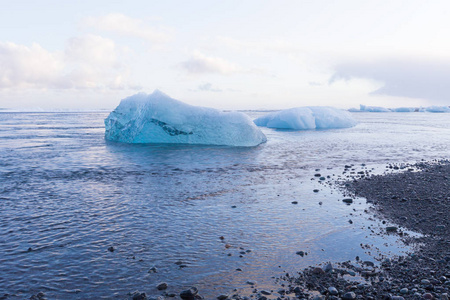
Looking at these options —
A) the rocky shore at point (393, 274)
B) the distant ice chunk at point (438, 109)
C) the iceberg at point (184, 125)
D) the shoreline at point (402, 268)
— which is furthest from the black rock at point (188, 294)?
the distant ice chunk at point (438, 109)

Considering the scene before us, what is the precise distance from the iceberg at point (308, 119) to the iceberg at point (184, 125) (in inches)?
744

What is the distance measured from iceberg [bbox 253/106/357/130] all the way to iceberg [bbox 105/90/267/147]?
18886 mm

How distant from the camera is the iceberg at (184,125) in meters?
23.0

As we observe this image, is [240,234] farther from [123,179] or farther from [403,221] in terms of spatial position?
[123,179]

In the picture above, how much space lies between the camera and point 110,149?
21641 mm

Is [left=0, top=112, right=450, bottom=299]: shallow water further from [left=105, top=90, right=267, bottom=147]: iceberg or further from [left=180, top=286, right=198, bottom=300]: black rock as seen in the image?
[left=105, top=90, right=267, bottom=147]: iceberg

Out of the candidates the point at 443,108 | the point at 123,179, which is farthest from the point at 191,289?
the point at 443,108

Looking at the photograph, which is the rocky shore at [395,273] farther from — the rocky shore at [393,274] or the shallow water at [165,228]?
the shallow water at [165,228]

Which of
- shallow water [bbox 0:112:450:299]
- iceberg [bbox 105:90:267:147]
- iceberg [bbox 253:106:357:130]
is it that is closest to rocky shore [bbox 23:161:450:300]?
shallow water [bbox 0:112:450:299]

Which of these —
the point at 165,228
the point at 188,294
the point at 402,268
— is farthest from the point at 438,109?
the point at 188,294

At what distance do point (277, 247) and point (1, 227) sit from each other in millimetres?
5995

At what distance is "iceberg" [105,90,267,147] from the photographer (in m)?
23.0

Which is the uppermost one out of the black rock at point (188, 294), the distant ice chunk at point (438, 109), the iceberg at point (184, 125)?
the distant ice chunk at point (438, 109)

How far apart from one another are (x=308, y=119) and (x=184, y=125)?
76.2ft
